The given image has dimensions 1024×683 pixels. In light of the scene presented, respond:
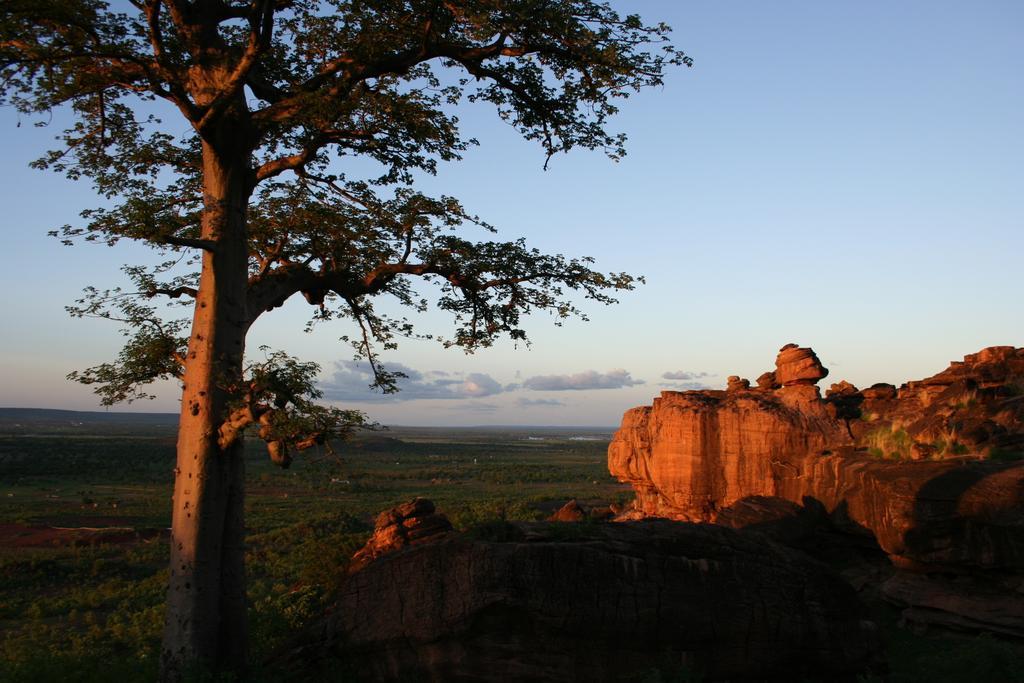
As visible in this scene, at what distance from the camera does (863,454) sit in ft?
62.5

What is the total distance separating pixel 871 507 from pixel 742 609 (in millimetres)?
6183

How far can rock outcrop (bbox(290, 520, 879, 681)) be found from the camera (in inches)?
447

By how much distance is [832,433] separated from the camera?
20734mm

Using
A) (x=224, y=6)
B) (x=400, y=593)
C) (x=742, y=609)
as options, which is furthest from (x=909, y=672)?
(x=224, y=6)

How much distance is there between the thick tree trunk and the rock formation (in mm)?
12126

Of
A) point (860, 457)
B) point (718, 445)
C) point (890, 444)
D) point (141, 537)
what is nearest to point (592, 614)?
point (860, 457)

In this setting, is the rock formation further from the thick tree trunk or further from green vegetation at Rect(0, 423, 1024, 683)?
the thick tree trunk

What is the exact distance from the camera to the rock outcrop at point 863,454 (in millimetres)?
13922

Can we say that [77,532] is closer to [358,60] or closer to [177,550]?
[177,550]

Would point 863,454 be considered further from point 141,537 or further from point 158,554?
point 141,537

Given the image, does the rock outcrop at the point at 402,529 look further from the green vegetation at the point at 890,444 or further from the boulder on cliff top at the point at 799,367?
the boulder on cliff top at the point at 799,367

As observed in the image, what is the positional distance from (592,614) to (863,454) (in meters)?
11.0

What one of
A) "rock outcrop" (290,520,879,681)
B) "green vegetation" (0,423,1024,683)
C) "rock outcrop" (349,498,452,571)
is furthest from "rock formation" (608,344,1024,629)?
"rock outcrop" (349,498,452,571)

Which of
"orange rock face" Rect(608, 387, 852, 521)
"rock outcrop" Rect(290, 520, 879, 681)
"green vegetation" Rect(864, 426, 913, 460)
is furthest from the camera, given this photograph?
"orange rock face" Rect(608, 387, 852, 521)
